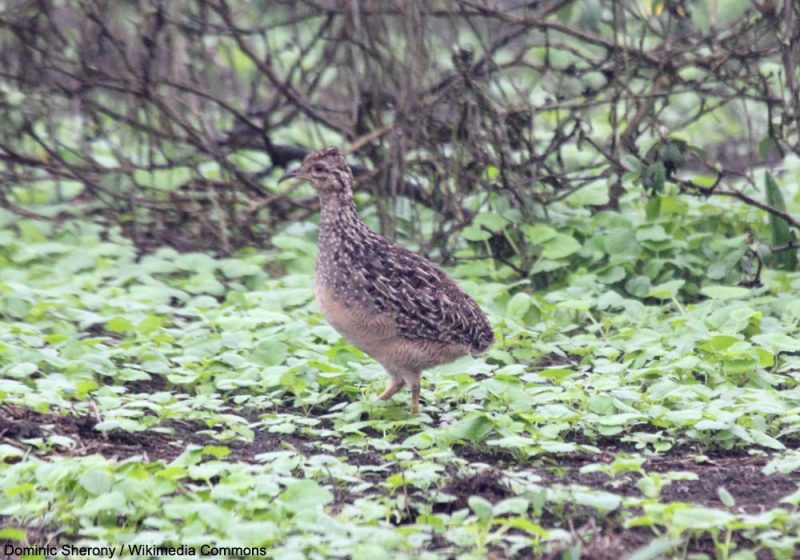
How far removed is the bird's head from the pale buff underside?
32.1 inches

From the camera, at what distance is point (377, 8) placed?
9.25 meters

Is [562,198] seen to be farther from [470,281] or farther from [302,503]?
[302,503]

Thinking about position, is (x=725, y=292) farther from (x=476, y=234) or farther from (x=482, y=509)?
(x=482, y=509)

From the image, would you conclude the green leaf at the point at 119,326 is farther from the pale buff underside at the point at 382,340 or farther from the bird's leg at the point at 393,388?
the bird's leg at the point at 393,388

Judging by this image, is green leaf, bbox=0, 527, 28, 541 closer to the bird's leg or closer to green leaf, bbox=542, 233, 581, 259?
the bird's leg

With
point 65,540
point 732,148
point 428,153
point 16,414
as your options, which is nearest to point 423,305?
point 16,414

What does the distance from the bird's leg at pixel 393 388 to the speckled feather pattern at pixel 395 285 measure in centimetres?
26

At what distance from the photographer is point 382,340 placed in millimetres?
6359

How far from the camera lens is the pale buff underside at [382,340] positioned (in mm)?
6340

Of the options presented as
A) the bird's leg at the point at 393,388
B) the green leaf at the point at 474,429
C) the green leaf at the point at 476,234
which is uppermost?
the green leaf at the point at 476,234

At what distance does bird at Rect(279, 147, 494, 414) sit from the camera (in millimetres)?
6352

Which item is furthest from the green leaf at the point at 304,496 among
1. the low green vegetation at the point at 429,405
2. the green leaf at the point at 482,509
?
the green leaf at the point at 482,509

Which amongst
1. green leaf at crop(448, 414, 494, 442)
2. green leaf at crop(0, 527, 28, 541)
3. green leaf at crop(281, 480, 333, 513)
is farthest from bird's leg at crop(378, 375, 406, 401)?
green leaf at crop(0, 527, 28, 541)

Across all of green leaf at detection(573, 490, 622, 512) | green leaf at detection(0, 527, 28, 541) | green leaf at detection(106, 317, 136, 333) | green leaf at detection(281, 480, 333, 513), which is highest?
green leaf at detection(106, 317, 136, 333)
